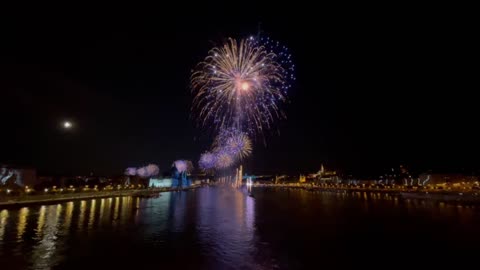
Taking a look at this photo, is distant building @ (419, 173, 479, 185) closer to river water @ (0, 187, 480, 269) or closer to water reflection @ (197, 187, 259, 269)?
river water @ (0, 187, 480, 269)

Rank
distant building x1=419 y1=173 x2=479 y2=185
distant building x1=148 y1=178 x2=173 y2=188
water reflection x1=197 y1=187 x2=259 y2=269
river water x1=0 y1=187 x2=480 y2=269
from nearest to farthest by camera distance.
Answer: river water x1=0 y1=187 x2=480 y2=269, water reflection x1=197 y1=187 x2=259 y2=269, distant building x1=419 y1=173 x2=479 y2=185, distant building x1=148 y1=178 x2=173 y2=188

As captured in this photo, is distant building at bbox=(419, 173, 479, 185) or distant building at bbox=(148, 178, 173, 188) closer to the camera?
distant building at bbox=(419, 173, 479, 185)

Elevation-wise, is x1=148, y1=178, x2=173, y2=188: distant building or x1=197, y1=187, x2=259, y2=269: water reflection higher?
x1=148, y1=178, x2=173, y2=188: distant building

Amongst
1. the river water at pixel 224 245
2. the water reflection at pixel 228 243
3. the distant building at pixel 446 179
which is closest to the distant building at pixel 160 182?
the distant building at pixel 446 179

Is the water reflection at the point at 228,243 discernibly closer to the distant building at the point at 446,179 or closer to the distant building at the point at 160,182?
the distant building at the point at 446,179

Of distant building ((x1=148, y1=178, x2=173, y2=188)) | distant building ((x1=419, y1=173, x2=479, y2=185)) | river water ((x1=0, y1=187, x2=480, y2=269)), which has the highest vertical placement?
distant building ((x1=148, y1=178, x2=173, y2=188))

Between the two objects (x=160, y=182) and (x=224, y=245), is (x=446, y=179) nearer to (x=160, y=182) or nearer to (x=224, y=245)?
(x=224, y=245)

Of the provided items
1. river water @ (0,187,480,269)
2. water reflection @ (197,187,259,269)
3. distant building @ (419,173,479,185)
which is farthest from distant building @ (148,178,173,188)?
water reflection @ (197,187,259,269)

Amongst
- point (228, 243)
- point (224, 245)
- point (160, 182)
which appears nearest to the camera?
point (224, 245)

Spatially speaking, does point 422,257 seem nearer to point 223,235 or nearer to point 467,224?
point 223,235

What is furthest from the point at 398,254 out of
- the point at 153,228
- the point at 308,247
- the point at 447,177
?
the point at 447,177

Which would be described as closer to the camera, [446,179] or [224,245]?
[224,245]

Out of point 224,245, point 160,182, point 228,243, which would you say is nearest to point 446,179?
point 228,243

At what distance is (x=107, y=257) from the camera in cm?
1263
